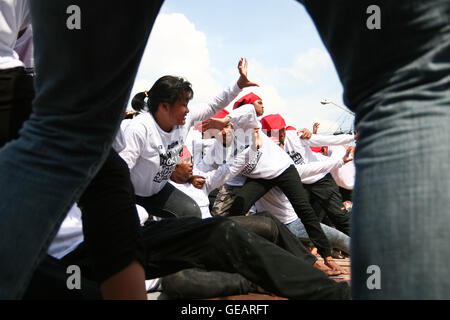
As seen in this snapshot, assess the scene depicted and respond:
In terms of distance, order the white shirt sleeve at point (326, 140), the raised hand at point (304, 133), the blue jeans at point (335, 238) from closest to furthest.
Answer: the blue jeans at point (335, 238)
the raised hand at point (304, 133)
the white shirt sleeve at point (326, 140)

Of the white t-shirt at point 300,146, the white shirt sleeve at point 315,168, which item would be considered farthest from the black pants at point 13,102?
the white t-shirt at point 300,146

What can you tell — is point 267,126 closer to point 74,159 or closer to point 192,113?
point 192,113

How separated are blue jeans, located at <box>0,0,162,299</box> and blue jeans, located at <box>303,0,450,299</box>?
427mm

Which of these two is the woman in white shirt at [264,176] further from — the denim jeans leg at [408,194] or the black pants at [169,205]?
the denim jeans leg at [408,194]

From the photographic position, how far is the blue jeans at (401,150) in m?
0.51

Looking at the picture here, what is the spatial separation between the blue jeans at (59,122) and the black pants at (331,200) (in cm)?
442

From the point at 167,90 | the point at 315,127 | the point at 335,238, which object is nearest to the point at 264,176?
the point at 335,238

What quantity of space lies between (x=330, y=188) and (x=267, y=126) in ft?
5.41

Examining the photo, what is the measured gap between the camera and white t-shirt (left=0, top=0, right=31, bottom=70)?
1107 mm

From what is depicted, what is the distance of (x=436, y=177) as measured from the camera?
1.70 feet

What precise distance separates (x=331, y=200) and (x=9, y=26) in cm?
437

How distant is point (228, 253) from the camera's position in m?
1.63

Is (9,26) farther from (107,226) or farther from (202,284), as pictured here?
(202,284)

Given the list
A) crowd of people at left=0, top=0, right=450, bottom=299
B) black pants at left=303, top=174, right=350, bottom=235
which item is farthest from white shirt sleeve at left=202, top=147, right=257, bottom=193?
crowd of people at left=0, top=0, right=450, bottom=299
